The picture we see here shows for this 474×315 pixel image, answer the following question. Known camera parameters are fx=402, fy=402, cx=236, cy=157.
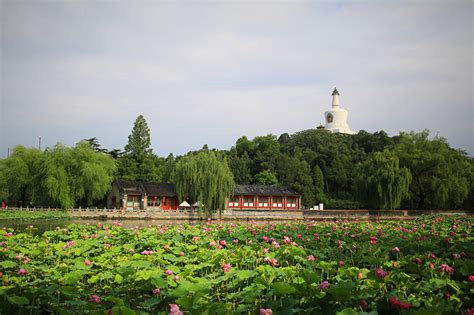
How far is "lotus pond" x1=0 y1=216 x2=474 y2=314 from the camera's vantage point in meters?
2.72

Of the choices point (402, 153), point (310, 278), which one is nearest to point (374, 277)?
point (310, 278)

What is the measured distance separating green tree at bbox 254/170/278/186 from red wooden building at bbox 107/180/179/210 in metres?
10.9

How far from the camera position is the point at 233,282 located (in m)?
3.59

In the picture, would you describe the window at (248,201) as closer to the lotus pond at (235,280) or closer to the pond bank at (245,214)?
the pond bank at (245,214)

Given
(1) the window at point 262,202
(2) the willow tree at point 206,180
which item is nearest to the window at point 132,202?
(2) the willow tree at point 206,180

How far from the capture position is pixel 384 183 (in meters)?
27.0

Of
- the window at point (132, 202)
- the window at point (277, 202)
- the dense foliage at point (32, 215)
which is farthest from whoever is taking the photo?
the window at point (277, 202)

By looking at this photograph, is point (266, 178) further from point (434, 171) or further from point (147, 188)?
point (434, 171)

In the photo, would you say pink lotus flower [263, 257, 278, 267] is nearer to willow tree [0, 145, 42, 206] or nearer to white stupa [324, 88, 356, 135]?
willow tree [0, 145, 42, 206]

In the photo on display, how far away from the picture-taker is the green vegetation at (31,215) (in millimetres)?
20700

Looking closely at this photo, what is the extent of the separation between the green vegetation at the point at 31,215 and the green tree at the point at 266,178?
68.9 ft

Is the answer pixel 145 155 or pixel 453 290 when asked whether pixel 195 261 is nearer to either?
pixel 453 290

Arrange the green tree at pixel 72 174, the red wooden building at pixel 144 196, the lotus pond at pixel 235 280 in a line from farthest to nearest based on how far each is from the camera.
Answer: the red wooden building at pixel 144 196 < the green tree at pixel 72 174 < the lotus pond at pixel 235 280

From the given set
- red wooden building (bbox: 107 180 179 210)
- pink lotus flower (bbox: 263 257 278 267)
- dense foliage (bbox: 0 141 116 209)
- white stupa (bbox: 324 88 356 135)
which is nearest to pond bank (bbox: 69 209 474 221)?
dense foliage (bbox: 0 141 116 209)
